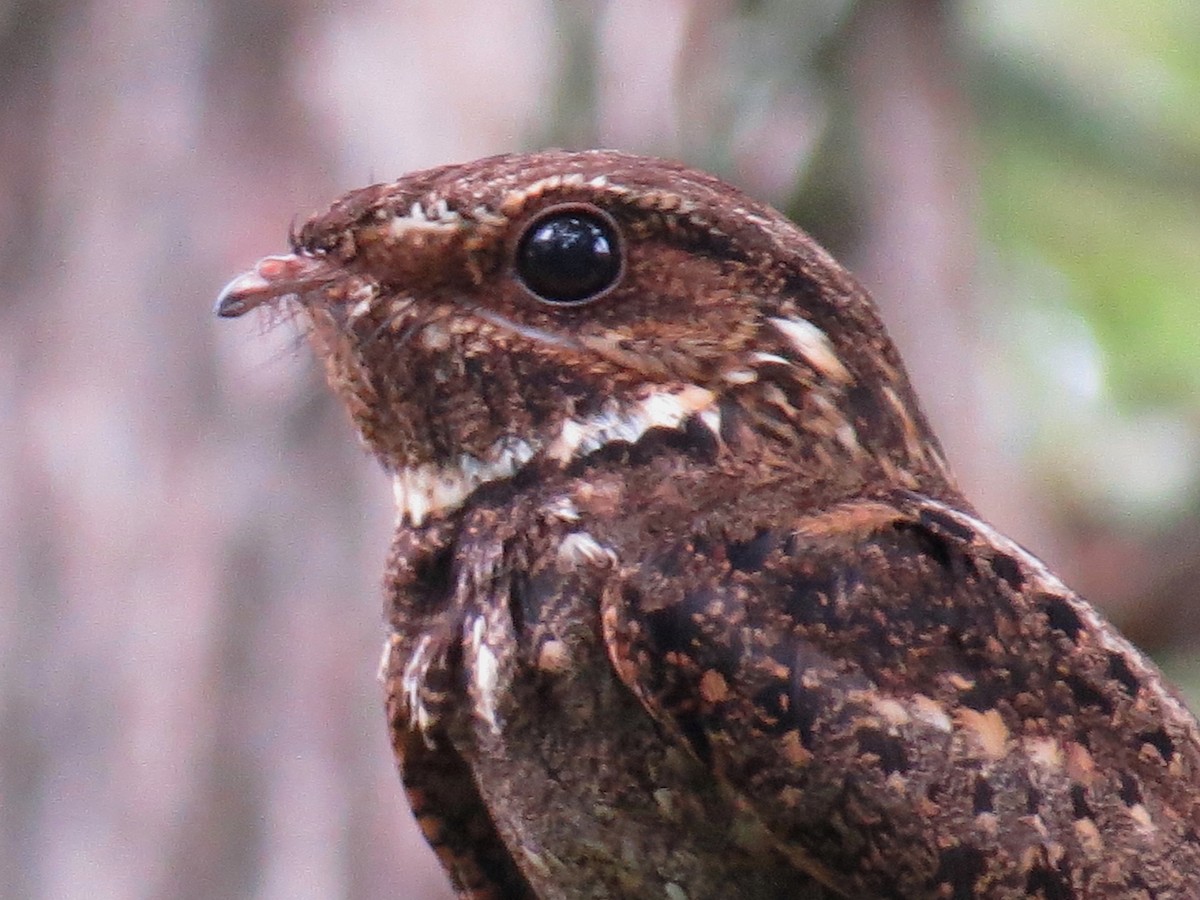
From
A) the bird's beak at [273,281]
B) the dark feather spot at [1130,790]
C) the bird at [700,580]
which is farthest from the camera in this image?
the bird's beak at [273,281]

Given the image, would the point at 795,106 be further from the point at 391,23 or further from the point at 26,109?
the point at 26,109

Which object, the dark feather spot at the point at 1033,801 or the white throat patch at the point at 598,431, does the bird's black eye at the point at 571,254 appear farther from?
the dark feather spot at the point at 1033,801

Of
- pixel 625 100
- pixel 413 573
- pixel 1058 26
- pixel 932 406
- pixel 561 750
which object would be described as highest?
pixel 1058 26

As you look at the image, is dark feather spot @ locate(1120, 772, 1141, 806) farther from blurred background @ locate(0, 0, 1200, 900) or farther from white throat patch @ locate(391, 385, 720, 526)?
blurred background @ locate(0, 0, 1200, 900)

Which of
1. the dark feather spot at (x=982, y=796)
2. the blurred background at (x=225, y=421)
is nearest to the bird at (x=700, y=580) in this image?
the dark feather spot at (x=982, y=796)

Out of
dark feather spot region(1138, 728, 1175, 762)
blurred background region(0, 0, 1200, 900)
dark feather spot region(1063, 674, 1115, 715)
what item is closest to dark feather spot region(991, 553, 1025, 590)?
dark feather spot region(1063, 674, 1115, 715)

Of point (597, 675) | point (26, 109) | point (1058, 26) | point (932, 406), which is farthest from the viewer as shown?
point (1058, 26)

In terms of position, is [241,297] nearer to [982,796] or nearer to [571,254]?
[571,254]

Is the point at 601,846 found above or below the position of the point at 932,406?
below

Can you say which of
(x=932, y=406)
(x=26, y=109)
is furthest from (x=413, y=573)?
(x=932, y=406)
